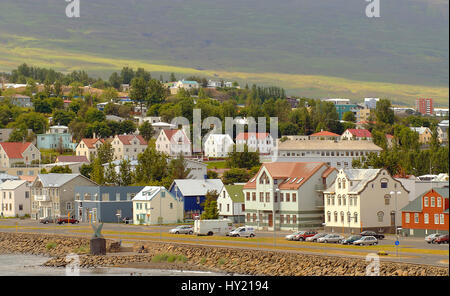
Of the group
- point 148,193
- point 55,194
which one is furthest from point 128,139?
point 148,193

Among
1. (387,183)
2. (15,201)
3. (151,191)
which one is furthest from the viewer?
(15,201)

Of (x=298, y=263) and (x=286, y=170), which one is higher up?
(x=286, y=170)

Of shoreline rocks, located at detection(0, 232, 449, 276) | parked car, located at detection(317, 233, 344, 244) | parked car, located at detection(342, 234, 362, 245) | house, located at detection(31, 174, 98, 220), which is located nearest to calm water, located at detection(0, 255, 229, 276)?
shoreline rocks, located at detection(0, 232, 449, 276)

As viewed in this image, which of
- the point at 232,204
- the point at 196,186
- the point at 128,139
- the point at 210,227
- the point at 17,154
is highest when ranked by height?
the point at 128,139

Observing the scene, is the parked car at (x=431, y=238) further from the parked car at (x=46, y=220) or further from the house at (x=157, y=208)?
the parked car at (x=46, y=220)

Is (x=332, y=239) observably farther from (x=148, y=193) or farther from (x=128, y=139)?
(x=128, y=139)
